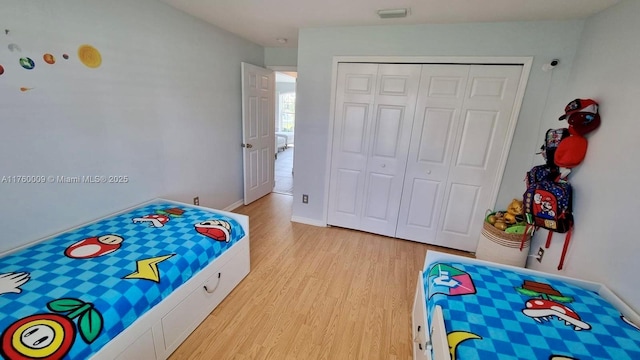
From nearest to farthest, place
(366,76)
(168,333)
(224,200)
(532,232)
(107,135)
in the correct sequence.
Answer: (168,333) → (107,135) → (532,232) → (366,76) → (224,200)

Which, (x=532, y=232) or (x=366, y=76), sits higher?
(x=366, y=76)

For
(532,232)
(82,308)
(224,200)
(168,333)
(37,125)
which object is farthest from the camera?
(224,200)

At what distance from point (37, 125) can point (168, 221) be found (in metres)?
0.94

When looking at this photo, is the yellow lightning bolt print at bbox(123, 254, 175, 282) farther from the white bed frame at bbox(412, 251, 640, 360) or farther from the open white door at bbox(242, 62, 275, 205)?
the open white door at bbox(242, 62, 275, 205)

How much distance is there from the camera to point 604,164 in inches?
63.5

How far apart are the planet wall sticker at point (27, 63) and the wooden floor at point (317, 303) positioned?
1.87 m

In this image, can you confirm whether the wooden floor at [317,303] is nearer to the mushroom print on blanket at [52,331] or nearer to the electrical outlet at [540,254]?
the mushroom print on blanket at [52,331]

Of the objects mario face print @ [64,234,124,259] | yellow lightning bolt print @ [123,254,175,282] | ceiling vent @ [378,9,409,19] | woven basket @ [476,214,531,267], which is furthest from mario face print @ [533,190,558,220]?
mario face print @ [64,234,124,259]

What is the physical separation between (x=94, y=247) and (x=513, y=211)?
3.20 m

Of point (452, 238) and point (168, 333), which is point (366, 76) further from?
point (168, 333)

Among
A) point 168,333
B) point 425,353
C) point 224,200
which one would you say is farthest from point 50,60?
point 425,353

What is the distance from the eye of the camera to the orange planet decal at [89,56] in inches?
68.0

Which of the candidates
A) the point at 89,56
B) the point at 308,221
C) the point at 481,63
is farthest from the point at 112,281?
the point at 481,63

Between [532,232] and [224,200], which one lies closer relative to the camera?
[532,232]
